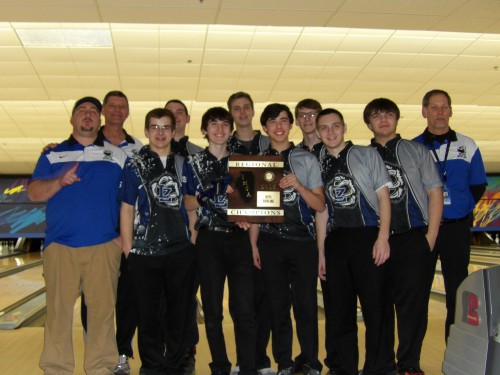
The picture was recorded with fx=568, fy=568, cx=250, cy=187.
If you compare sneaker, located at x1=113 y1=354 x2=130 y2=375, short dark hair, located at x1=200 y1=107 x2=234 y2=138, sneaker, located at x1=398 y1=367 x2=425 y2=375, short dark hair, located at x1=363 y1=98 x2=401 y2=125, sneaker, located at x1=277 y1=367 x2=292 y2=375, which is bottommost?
sneaker, located at x1=113 y1=354 x2=130 y2=375

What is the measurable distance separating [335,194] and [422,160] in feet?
1.64

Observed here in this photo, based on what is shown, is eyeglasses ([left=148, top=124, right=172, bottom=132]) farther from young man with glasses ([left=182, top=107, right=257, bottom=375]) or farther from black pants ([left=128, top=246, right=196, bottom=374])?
black pants ([left=128, top=246, right=196, bottom=374])

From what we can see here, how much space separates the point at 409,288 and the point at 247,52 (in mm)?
4465

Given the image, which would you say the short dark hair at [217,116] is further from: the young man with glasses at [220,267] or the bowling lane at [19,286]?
the bowling lane at [19,286]

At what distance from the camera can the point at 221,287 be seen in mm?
2877

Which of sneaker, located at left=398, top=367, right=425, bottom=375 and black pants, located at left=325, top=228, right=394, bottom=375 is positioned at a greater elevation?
black pants, located at left=325, top=228, right=394, bottom=375

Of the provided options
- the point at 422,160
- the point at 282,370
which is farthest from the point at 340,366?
the point at 422,160

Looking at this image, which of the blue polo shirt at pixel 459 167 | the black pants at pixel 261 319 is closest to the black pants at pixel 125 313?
the black pants at pixel 261 319

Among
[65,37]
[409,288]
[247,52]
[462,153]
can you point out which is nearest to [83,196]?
[409,288]

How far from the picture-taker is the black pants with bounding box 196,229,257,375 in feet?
9.32

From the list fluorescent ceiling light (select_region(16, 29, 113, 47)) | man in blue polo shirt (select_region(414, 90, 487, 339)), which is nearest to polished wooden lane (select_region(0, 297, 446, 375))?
man in blue polo shirt (select_region(414, 90, 487, 339))

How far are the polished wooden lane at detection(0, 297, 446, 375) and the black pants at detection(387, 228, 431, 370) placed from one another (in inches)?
14.6

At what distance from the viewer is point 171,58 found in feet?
22.5

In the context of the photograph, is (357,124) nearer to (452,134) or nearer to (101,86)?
(101,86)
